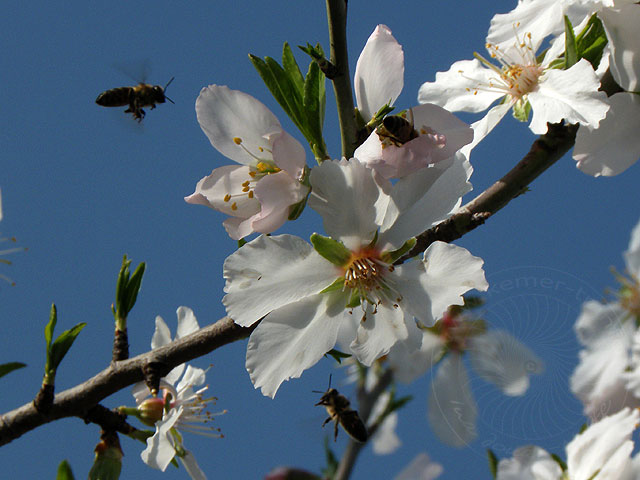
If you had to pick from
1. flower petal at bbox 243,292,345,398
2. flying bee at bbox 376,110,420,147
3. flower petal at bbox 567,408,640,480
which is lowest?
flower petal at bbox 567,408,640,480

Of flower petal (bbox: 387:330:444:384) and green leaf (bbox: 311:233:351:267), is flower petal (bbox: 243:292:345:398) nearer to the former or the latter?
green leaf (bbox: 311:233:351:267)

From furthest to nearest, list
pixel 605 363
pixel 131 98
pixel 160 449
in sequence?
pixel 605 363
pixel 131 98
pixel 160 449

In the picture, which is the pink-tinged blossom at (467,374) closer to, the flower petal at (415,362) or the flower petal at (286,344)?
the flower petal at (286,344)

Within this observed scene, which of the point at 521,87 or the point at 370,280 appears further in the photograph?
the point at 521,87

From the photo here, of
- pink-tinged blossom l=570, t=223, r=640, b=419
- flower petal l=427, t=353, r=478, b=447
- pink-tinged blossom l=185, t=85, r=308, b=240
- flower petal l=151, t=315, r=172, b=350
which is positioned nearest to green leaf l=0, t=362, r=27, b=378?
flower petal l=151, t=315, r=172, b=350

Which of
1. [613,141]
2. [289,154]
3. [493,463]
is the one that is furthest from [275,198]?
[493,463]

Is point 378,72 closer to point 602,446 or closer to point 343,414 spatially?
point 343,414
